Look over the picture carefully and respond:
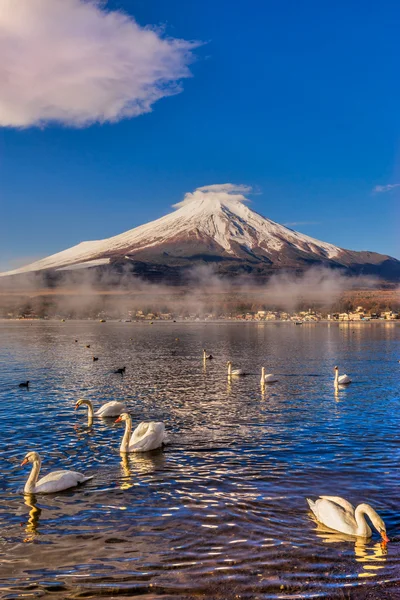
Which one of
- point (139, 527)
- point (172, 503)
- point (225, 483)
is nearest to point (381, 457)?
point (225, 483)

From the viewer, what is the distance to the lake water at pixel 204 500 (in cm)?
959

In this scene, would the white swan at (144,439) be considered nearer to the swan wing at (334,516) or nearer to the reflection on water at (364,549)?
the swan wing at (334,516)

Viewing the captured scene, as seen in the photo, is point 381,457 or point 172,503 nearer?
point 172,503

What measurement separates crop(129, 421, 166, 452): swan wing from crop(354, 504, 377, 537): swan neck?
863 cm

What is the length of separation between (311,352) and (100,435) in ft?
160

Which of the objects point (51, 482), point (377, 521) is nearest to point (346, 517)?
point (377, 521)

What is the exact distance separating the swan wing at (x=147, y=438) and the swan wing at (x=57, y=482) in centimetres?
371

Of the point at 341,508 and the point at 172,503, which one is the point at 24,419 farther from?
the point at 341,508

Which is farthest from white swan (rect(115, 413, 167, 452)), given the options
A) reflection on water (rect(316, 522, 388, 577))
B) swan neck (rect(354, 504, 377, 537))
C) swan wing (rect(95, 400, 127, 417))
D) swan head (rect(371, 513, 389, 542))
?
swan head (rect(371, 513, 389, 542))

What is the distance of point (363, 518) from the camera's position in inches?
449

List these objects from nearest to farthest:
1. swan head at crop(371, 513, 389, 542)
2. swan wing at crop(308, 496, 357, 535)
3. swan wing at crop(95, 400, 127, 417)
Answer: swan head at crop(371, 513, 389, 542) < swan wing at crop(308, 496, 357, 535) < swan wing at crop(95, 400, 127, 417)

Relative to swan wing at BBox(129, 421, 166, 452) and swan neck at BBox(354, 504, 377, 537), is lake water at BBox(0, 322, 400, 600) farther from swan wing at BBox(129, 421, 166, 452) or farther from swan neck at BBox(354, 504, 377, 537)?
swan wing at BBox(129, 421, 166, 452)

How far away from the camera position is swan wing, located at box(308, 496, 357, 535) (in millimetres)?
11500

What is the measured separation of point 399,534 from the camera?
11.4 m
